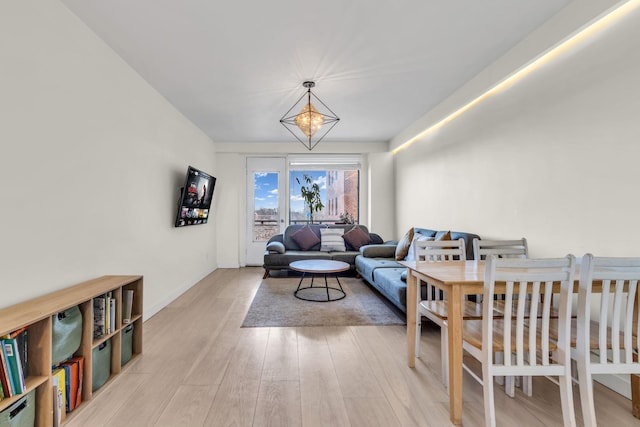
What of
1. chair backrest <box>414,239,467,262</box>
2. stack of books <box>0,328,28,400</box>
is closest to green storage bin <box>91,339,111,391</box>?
stack of books <box>0,328,28,400</box>

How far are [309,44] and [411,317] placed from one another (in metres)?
2.37

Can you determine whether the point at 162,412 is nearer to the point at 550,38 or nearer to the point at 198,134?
the point at 550,38

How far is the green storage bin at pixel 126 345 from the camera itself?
230 centimetres

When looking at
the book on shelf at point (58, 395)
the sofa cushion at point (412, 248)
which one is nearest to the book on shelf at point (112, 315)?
the book on shelf at point (58, 395)

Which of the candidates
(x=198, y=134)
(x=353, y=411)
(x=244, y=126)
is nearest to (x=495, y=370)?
(x=353, y=411)

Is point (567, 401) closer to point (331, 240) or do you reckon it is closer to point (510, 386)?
point (510, 386)

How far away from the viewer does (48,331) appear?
1.58 meters

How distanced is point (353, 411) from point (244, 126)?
14.6 feet

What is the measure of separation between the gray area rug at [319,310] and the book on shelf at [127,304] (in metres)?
1.08

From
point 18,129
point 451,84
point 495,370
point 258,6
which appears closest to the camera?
point 495,370

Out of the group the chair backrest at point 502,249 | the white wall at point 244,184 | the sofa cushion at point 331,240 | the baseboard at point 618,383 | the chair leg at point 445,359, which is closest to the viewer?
the baseboard at point 618,383

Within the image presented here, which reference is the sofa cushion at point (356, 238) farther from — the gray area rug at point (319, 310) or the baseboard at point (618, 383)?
the baseboard at point (618, 383)

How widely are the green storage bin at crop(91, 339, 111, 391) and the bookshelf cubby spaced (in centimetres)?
5

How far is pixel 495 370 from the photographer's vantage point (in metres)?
1.51
